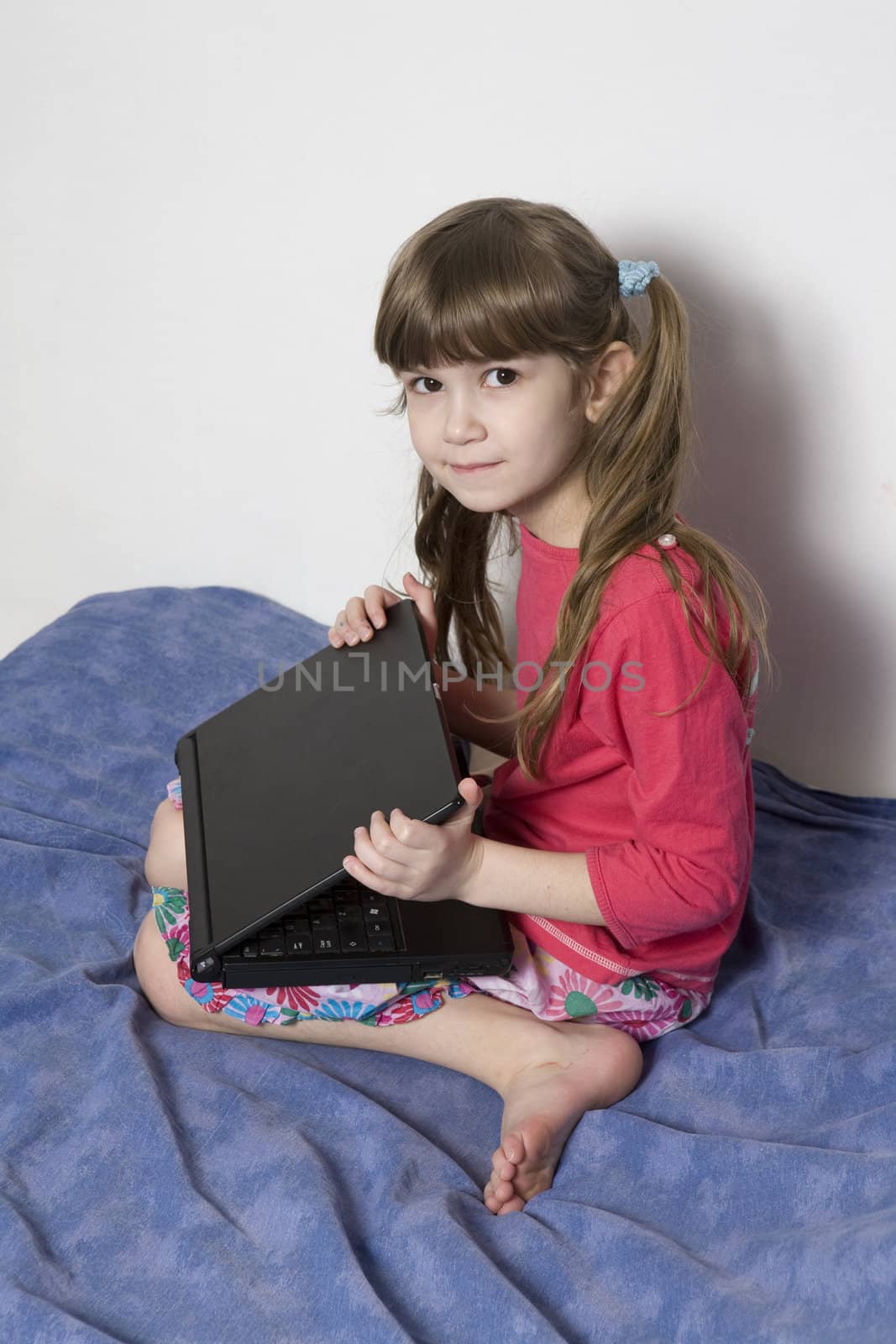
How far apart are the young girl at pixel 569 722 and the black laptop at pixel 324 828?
4 cm

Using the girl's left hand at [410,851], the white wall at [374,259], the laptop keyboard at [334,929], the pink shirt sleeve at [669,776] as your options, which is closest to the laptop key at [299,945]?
the laptop keyboard at [334,929]

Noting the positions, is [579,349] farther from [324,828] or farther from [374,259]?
[374,259]

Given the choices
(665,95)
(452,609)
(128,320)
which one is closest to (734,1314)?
(452,609)

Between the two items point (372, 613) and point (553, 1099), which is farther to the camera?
point (372, 613)

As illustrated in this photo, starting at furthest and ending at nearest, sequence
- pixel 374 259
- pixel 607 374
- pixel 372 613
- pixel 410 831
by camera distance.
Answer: pixel 374 259
pixel 372 613
pixel 607 374
pixel 410 831

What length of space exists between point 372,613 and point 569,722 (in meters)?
0.25

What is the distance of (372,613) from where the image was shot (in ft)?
3.90

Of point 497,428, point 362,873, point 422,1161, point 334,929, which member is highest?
point 497,428

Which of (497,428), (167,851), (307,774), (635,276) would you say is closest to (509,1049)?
(307,774)

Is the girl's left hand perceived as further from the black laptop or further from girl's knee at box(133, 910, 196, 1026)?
girl's knee at box(133, 910, 196, 1026)

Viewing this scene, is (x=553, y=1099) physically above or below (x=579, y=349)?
below

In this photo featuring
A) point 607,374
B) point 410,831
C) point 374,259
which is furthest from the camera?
point 374,259

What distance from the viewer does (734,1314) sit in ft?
2.49

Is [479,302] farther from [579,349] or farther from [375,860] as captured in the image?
[375,860]
